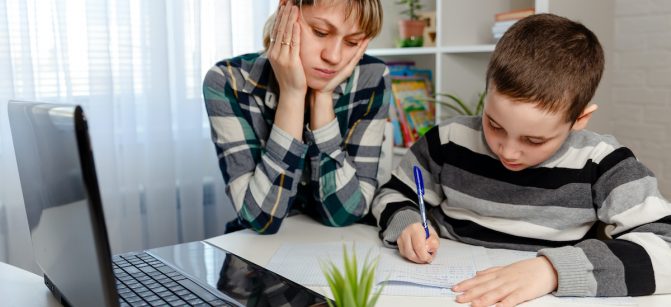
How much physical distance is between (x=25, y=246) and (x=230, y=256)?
3.80ft

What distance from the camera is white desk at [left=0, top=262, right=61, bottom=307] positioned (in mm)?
852

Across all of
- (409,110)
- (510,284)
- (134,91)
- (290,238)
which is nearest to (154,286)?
(290,238)

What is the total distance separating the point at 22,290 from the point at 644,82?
1831mm

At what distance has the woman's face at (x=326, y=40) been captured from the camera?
4.00 ft

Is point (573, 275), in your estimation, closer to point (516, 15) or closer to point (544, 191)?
point (544, 191)

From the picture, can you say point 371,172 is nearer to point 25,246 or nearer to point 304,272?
point 304,272

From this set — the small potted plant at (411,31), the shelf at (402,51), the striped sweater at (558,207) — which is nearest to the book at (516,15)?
the shelf at (402,51)

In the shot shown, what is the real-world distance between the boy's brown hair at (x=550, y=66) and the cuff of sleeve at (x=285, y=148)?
0.41 m

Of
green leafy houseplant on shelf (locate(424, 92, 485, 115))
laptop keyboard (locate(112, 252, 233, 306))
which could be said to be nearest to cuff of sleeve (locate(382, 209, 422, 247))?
laptop keyboard (locate(112, 252, 233, 306))

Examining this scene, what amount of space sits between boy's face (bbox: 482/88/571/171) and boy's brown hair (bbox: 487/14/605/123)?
0.01m

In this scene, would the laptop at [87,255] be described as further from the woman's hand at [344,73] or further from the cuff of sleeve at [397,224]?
the woman's hand at [344,73]

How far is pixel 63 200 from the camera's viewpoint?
0.62m

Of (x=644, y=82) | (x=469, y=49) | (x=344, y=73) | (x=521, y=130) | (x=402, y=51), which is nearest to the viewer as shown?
(x=521, y=130)

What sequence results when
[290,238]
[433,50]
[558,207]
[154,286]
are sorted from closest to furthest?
[154,286] < [558,207] < [290,238] < [433,50]
